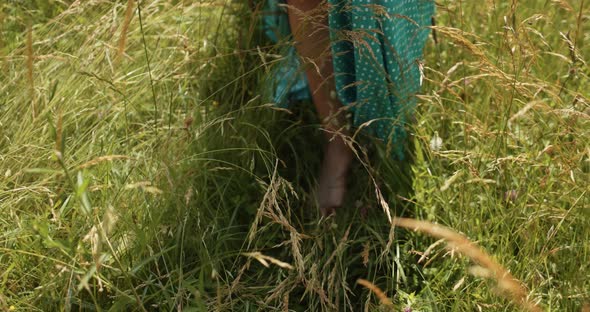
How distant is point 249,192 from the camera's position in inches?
74.4

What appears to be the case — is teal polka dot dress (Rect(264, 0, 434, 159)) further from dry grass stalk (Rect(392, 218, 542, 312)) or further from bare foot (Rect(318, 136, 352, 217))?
dry grass stalk (Rect(392, 218, 542, 312))

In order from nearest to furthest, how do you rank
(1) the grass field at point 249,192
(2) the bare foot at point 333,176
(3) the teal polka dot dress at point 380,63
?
(1) the grass field at point 249,192
(3) the teal polka dot dress at point 380,63
(2) the bare foot at point 333,176

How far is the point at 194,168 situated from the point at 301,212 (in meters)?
0.28

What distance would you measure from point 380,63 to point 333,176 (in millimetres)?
323

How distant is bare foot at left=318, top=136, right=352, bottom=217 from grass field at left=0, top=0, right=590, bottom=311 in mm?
35

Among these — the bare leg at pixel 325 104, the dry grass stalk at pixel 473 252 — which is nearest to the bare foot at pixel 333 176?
the bare leg at pixel 325 104

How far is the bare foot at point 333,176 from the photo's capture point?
193 cm

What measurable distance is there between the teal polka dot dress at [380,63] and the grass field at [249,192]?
0.24 feet

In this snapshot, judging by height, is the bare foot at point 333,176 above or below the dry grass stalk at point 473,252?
below

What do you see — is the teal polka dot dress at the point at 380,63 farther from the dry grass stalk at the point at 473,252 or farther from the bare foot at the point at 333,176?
the dry grass stalk at the point at 473,252

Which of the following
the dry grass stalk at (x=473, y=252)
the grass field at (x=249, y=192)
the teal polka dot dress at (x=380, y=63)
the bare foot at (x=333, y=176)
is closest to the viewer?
the dry grass stalk at (x=473, y=252)

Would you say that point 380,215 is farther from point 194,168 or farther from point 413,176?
point 194,168

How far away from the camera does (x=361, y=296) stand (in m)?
1.67

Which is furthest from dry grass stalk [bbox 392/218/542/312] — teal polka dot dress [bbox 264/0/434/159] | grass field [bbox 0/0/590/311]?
teal polka dot dress [bbox 264/0/434/159]
